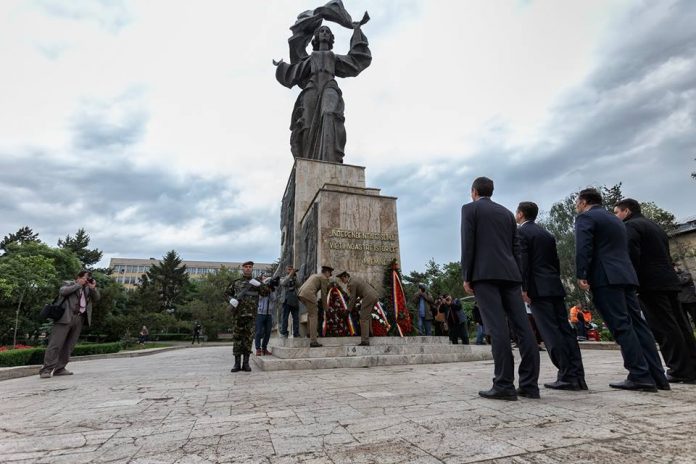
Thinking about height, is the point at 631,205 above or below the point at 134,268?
below

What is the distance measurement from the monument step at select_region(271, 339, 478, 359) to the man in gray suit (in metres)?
3.88

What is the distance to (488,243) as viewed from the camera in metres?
3.66

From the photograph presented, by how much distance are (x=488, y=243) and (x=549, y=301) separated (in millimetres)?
1156

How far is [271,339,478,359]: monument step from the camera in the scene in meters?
6.94

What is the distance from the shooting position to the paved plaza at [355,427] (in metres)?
1.87

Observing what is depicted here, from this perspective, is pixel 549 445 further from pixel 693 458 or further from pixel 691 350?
pixel 691 350

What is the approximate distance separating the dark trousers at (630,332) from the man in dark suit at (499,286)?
95 centimetres

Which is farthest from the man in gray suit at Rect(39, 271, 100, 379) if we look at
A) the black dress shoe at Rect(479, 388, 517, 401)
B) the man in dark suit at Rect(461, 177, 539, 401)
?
the black dress shoe at Rect(479, 388, 517, 401)

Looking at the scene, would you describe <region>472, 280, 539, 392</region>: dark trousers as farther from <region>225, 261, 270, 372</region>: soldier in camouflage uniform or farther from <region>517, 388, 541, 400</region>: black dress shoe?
<region>225, 261, 270, 372</region>: soldier in camouflage uniform

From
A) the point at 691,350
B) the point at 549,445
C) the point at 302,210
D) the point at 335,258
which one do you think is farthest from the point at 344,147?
the point at 549,445

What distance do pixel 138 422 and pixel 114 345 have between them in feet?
63.0

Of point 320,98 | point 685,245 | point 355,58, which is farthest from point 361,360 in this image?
point 685,245

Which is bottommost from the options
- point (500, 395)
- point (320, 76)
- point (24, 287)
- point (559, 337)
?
point (500, 395)

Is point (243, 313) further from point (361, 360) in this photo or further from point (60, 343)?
point (60, 343)
